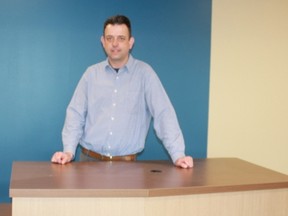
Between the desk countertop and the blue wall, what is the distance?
719 mm

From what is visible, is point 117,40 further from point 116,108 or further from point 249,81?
point 249,81

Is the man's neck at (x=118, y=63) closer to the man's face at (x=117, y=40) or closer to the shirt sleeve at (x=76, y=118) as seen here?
the man's face at (x=117, y=40)

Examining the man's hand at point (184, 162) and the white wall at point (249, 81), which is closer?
the man's hand at point (184, 162)

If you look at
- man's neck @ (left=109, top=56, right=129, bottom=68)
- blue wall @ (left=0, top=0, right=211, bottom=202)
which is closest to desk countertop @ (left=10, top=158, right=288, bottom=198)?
man's neck @ (left=109, top=56, right=129, bottom=68)

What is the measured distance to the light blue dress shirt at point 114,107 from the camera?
2354 millimetres

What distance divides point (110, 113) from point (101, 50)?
71 cm

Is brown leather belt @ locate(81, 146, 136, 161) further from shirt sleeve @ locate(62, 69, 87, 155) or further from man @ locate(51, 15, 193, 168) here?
shirt sleeve @ locate(62, 69, 87, 155)

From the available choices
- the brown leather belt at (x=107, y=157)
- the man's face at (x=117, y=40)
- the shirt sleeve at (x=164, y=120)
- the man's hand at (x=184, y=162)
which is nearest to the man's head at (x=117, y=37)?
the man's face at (x=117, y=40)

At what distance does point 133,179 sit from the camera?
1819mm

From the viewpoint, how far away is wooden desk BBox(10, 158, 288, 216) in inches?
62.9

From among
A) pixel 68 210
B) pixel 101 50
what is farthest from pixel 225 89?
pixel 68 210

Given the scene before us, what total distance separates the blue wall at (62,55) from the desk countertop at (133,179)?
72 cm

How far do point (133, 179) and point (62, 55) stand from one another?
135 centimetres

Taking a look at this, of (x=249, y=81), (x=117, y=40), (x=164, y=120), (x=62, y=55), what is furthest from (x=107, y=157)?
(x=249, y=81)
